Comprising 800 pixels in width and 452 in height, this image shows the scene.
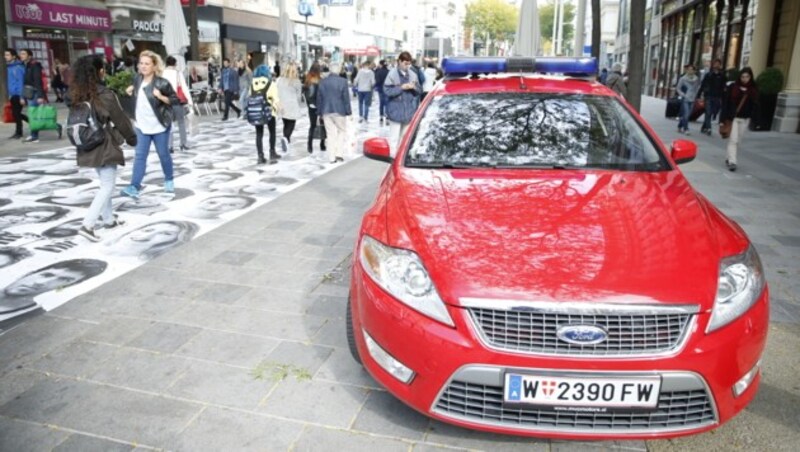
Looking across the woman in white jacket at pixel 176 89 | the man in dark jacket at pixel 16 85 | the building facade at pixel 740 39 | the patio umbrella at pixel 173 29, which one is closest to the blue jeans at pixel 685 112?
the building facade at pixel 740 39

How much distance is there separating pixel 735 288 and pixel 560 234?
738mm

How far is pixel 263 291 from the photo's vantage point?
4711mm

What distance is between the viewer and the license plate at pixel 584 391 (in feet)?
7.77

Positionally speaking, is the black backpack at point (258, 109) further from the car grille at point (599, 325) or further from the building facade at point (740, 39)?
the building facade at point (740, 39)

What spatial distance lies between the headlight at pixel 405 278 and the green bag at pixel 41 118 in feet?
40.1

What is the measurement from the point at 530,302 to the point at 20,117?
13801 millimetres

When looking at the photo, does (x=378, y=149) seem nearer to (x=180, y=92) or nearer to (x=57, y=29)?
(x=180, y=92)

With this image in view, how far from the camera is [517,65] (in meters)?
4.82

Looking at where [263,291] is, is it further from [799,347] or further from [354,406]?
[799,347]

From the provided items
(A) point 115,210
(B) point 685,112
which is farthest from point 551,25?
(A) point 115,210

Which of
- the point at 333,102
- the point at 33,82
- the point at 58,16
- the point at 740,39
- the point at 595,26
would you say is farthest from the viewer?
the point at 58,16

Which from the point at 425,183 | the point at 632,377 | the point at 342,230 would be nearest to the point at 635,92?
the point at 342,230

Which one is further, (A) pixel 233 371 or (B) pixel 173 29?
(B) pixel 173 29

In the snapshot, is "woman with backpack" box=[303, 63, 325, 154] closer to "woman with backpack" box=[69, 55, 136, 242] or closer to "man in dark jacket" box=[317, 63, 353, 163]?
"man in dark jacket" box=[317, 63, 353, 163]
